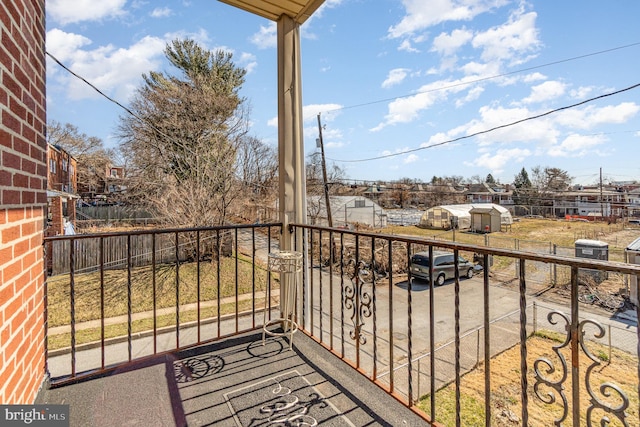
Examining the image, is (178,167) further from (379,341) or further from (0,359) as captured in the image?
(0,359)

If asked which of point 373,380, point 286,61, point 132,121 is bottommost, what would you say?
point 373,380

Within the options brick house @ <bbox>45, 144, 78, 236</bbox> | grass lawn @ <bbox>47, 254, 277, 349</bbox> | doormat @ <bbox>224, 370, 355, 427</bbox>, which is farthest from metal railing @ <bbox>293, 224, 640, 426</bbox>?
brick house @ <bbox>45, 144, 78, 236</bbox>

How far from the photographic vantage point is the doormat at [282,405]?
53.6 inches

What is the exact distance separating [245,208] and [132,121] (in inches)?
170

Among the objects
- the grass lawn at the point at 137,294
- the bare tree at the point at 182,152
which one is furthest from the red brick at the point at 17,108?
the bare tree at the point at 182,152

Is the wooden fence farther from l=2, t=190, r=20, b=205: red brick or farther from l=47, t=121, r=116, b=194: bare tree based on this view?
l=2, t=190, r=20, b=205: red brick

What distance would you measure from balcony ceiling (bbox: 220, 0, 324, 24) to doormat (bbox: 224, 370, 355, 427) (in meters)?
2.57

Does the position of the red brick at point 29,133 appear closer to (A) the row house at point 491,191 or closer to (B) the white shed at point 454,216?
(A) the row house at point 491,191

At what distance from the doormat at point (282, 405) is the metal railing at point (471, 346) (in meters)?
0.34

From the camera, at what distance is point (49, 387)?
156cm

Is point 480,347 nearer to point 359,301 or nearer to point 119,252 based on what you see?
point 359,301

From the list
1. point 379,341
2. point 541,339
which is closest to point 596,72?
point 541,339

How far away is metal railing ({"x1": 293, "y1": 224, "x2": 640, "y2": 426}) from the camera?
897 mm

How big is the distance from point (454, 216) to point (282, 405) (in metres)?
20.3
